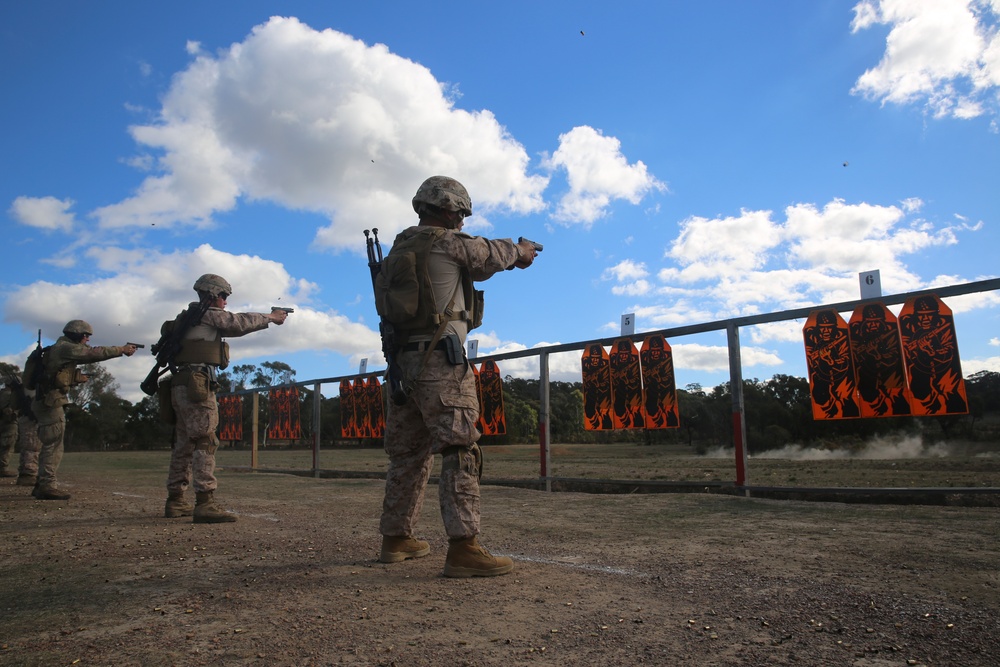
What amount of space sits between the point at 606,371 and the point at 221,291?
3.95 m

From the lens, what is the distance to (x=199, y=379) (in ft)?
16.6

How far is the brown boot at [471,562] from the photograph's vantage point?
275cm

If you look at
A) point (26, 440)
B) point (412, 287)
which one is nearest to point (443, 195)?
point (412, 287)

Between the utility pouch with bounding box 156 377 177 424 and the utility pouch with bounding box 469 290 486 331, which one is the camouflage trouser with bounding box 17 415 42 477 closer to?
the utility pouch with bounding box 156 377 177 424

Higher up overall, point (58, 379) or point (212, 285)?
point (212, 285)

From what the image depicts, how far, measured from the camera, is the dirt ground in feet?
6.17

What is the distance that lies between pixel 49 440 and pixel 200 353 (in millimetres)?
3046

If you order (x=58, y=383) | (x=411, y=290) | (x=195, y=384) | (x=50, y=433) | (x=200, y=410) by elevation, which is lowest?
(x=50, y=433)

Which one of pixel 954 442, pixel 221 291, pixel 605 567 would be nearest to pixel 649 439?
pixel 954 442

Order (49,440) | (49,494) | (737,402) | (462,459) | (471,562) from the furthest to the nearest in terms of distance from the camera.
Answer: (49,440) → (49,494) → (737,402) → (462,459) → (471,562)

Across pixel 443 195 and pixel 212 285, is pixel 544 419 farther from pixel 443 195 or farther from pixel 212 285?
pixel 443 195

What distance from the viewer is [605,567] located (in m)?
2.92

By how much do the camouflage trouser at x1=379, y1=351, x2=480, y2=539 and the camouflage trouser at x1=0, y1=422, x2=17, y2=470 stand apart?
386 inches

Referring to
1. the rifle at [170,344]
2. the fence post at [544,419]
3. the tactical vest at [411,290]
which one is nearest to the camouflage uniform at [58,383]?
the rifle at [170,344]
